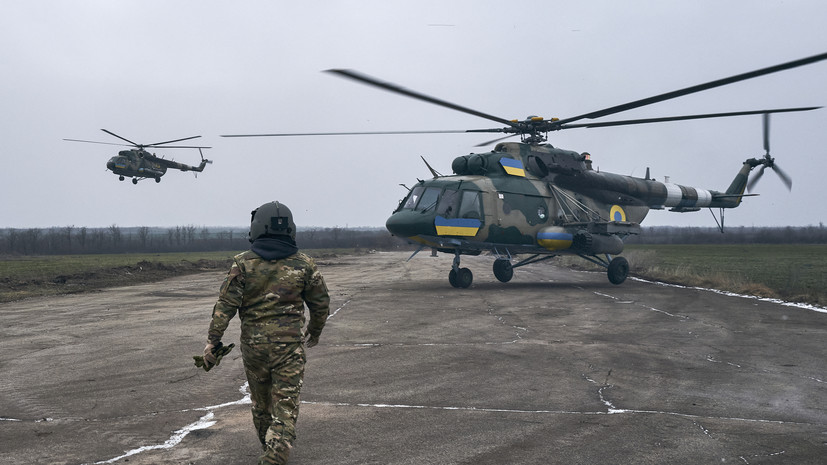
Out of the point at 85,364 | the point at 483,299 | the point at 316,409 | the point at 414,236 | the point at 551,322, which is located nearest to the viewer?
the point at 316,409

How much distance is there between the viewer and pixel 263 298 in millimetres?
4672

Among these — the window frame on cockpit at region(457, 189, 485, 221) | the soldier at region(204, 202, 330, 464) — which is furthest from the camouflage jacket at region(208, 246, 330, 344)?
the window frame on cockpit at region(457, 189, 485, 221)

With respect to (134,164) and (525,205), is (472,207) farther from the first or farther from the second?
(134,164)

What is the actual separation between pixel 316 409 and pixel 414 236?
11.6m

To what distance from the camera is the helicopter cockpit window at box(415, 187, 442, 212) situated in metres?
17.5

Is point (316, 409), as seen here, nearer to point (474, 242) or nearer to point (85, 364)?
point (85, 364)

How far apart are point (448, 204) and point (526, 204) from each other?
282 centimetres

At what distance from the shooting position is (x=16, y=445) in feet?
16.2

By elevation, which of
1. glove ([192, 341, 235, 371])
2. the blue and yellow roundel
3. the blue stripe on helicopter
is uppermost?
the blue and yellow roundel

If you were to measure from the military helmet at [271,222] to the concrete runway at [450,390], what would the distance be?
1.63m

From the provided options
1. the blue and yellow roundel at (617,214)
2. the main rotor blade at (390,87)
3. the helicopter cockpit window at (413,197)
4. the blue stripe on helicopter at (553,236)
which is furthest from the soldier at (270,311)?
the blue and yellow roundel at (617,214)

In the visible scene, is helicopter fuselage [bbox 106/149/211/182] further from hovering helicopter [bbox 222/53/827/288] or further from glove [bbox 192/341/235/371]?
glove [bbox 192/341/235/371]

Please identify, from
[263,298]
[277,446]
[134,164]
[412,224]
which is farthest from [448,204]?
[134,164]

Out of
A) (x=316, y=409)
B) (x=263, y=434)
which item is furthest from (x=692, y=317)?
(x=263, y=434)
